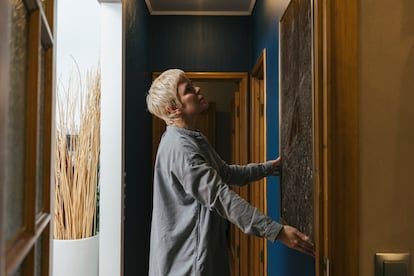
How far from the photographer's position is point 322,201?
95cm

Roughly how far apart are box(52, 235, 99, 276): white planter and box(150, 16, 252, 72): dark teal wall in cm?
188

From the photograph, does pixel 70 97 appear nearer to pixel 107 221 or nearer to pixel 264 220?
pixel 107 221

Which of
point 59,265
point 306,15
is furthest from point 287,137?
point 59,265

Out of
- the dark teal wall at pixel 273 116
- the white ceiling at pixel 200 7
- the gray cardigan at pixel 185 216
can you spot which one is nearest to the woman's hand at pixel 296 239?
the gray cardigan at pixel 185 216

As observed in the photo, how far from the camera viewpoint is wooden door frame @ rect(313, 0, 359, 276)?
917mm

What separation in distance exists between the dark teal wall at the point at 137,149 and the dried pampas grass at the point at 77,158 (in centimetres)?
19

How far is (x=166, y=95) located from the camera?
2068 mm

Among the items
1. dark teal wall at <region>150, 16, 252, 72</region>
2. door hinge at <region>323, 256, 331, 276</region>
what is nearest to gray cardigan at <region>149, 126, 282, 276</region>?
door hinge at <region>323, 256, 331, 276</region>

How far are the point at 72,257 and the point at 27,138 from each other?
1738 mm

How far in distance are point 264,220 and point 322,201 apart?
578 mm

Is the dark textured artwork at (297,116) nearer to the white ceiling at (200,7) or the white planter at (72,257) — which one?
the white planter at (72,257)

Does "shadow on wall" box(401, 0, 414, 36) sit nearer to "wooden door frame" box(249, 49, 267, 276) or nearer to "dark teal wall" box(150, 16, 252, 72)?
"wooden door frame" box(249, 49, 267, 276)

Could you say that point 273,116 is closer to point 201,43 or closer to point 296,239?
point 296,239

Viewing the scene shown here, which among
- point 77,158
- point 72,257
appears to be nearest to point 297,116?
point 77,158
